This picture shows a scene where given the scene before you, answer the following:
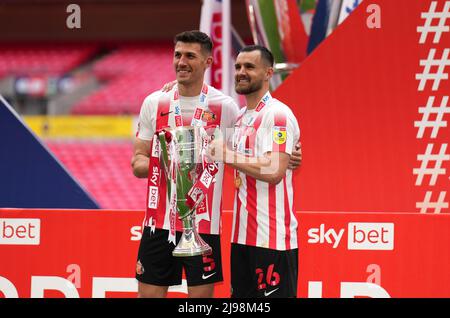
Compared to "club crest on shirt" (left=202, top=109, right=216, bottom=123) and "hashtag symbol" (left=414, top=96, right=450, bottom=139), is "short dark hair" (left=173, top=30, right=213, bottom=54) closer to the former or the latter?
"club crest on shirt" (left=202, top=109, right=216, bottom=123)

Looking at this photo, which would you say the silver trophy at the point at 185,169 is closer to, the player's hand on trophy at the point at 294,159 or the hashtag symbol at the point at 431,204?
the player's hand on trophy at the point at 294,159

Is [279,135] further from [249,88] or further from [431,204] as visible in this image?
[431,204]

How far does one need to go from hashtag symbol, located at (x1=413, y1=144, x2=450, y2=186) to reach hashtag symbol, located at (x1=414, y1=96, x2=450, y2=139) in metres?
0.10

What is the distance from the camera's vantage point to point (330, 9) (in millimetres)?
5723

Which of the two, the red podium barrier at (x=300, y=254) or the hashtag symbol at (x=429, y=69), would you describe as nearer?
the red podium barrier at (x=300, y=254)

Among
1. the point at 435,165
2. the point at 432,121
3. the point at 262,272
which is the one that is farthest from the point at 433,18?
the point at 262,272

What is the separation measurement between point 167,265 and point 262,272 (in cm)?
39

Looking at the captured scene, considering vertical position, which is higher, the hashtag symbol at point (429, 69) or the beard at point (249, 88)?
the hashtag symbol at point (429, 69)

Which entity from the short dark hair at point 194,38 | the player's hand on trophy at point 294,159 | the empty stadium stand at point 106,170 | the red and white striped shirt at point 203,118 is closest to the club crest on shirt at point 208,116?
the red and white striped shirt at point 203,118

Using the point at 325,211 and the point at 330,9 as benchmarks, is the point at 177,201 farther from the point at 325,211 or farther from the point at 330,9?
the point at 330,9

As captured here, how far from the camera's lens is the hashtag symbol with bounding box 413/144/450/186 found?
4.43 meters

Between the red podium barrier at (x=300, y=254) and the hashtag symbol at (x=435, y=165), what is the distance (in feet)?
1.67

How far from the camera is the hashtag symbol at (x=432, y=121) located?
4438 mm

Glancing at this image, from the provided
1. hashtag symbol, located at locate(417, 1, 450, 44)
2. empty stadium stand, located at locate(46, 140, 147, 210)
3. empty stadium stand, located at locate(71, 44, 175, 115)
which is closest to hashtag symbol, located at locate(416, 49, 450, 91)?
hashtag symbol, located at locate(417, 1, 450, 44)
